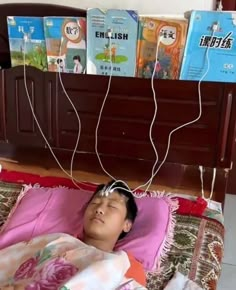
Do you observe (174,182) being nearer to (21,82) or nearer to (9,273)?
(21,82)

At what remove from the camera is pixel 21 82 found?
1.85 metres

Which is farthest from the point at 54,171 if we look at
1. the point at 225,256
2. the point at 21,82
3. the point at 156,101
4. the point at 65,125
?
the point at 225,256

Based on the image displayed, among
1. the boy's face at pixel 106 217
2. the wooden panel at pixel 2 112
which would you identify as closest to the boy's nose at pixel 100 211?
the boy's face at pixel 106 217

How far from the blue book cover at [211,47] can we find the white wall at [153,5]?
0.20 metres

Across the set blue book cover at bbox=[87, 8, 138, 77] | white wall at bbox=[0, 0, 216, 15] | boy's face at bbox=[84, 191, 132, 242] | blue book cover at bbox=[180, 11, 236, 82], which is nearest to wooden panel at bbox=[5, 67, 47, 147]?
blue book cover at bbox=[87, 8, 138, 77]

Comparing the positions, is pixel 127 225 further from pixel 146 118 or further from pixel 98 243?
pixel 146 118

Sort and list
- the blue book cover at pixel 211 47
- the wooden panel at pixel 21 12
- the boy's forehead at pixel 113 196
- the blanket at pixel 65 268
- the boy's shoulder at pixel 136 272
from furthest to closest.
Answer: the wooden panel at pixel 21 12
the blue book cover at pixel 211 47
the boy's forehead at pixel 113 196
the boy's shoulder at pixel 136 272
the blanket at pixel 65 268

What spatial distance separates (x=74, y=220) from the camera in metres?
1.44

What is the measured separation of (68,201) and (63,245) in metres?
0.41

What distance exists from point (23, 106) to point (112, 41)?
498 mm

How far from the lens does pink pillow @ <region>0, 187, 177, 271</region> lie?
1.33 m

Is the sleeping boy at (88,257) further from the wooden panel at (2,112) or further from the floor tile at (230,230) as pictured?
the wooden panel at (2,112)

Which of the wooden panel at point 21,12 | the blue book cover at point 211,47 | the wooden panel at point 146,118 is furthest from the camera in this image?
the wooden panel at point 21,12

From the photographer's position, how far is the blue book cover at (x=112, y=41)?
1.65 metres
